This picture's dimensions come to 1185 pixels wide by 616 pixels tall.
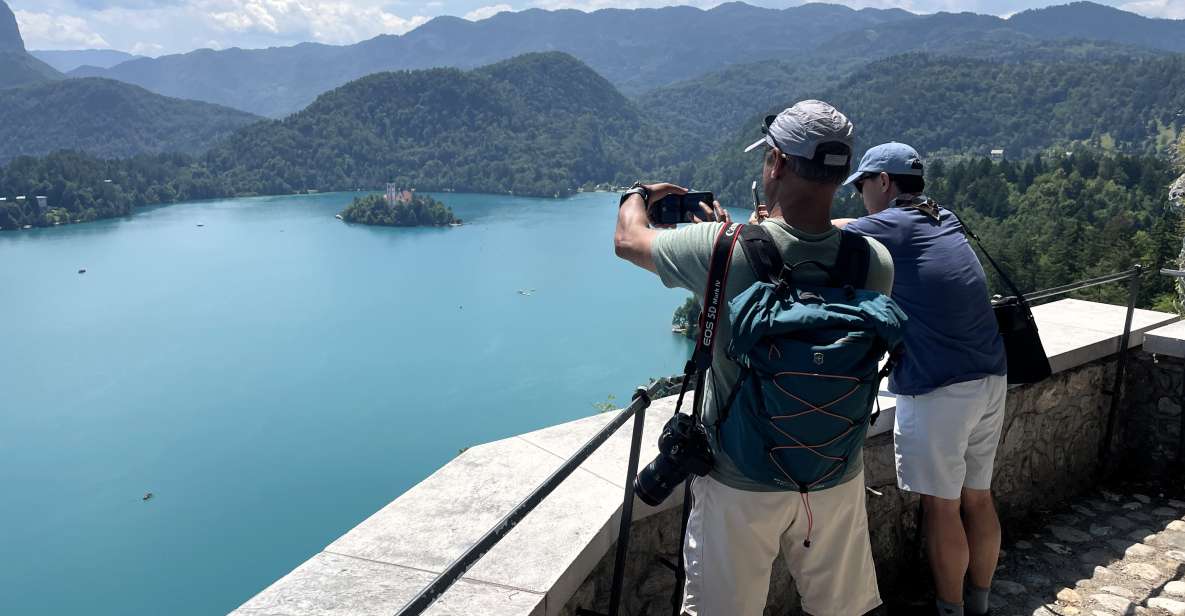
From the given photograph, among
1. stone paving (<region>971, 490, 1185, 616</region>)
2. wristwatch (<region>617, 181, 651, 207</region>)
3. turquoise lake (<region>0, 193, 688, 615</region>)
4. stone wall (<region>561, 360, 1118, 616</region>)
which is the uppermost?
wristwatch (<region>617, 181, 651, 207</region>)

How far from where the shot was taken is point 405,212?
336 ft

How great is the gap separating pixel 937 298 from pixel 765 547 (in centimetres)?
93

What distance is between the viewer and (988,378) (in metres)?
2.26

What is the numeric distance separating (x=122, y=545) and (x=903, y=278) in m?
39.4

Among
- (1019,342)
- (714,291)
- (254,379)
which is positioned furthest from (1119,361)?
(254,379)

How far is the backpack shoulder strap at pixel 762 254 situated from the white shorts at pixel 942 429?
38.9 inches

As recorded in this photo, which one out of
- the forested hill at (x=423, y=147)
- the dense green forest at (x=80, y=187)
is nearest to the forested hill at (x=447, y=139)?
the forested hill at (x=423, y=147)

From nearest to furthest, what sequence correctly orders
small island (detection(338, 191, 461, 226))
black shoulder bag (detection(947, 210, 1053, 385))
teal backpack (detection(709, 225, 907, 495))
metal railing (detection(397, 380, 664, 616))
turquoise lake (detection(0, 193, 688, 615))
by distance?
1. metal railing (detection(397, 380, 664, 616))
2. teal backpack (detection(709, 225, 907, 495))
3. black shoulder bag (detection(947, 210, 1053, 385))
4. turquoise lake (detection(0, 193, 688, 615))
5. small island (detection(338, 191, 461, 226))

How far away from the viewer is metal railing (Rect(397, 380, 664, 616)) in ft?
3.77

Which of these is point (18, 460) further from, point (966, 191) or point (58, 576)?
point (966, 191)

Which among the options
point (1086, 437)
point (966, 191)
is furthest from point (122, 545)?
point (966, 191)

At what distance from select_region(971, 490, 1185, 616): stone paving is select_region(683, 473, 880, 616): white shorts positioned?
4.60 ft

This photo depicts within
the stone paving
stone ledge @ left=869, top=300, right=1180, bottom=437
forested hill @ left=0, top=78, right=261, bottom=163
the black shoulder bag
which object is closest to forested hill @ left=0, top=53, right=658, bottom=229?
forested hill @ left=0, top=78, right=261, bottom=163

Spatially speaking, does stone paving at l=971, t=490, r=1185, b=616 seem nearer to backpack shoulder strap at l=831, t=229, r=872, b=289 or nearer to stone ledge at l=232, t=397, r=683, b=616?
stone ledge at l=232, t=397, r=683, b=616
